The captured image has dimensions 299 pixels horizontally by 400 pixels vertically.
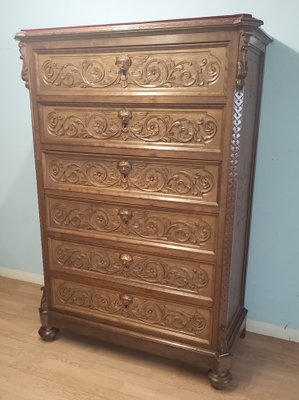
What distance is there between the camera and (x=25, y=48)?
154cm

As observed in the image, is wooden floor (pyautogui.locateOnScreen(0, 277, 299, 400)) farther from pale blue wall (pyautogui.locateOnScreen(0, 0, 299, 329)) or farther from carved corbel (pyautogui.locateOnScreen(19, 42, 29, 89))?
carved corbel (pyautogui.locateOnScreen(19, 42, 29, 89))

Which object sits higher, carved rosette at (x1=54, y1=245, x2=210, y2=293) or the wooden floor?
carved rosette at (x1=54, y1=245, x2=210, y2=293)

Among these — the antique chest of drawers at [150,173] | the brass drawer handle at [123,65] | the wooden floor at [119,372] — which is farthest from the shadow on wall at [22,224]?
the brass drawer handle at [123,65]

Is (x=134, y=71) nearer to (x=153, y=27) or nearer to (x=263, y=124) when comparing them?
(x=153, y=27)

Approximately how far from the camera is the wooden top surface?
4.00 ft

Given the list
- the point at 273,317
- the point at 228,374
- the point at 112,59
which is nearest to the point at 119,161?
the point at 112,59

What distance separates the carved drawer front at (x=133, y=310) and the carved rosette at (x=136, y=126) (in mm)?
713

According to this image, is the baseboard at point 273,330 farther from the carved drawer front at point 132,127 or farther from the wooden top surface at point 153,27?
the wooden top surface at point 153,27

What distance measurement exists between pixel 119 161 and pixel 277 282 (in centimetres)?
106

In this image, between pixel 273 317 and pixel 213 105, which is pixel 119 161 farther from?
pixel 273 317

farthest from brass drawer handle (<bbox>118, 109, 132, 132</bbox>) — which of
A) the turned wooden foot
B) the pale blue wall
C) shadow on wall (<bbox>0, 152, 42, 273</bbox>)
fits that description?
the turned wooden foot

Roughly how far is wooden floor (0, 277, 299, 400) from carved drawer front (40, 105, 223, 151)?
105 centimetres

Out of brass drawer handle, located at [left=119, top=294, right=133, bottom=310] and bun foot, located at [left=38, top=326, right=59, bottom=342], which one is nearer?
brass drawer handle, located at [left=119, top=294, right=133, bottom=310]

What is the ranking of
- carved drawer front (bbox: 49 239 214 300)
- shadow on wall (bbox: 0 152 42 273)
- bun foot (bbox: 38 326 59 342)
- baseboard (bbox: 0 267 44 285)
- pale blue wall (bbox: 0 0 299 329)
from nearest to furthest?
carved drawer front (bbox: 49 239 214 300) → pale blue wall (bbox: 0 0 299 329) → bun foot (bbox: 38 326 59 342) → shadow on wall (bbox: 0 152 42 273) → baseboard (bbox: 0 267 44 285)
